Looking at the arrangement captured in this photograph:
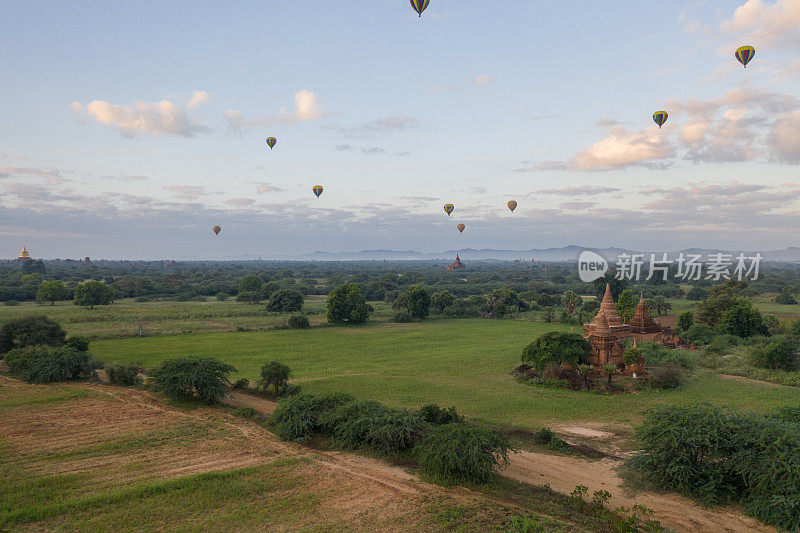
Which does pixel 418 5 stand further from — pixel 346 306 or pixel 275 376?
pixel 346 306

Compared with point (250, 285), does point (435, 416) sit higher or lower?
lower

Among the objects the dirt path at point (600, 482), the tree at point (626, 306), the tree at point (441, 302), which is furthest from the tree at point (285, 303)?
the dirt path at point (600, 482)

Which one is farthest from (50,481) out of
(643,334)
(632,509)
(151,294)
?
(151,294)

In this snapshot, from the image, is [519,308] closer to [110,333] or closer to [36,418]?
[110,333]

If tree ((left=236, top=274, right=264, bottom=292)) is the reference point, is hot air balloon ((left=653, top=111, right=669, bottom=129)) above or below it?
above

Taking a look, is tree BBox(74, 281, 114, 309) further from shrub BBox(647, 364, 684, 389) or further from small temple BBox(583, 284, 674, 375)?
shrub BBox(647, 364, 684, 389)

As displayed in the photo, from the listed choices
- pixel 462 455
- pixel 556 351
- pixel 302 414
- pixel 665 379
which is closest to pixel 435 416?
pixel 462 455

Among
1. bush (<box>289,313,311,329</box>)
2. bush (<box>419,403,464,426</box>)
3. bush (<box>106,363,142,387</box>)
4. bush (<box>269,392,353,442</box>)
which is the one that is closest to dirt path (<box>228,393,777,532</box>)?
bush (<box>269,392,353,442</box>)
